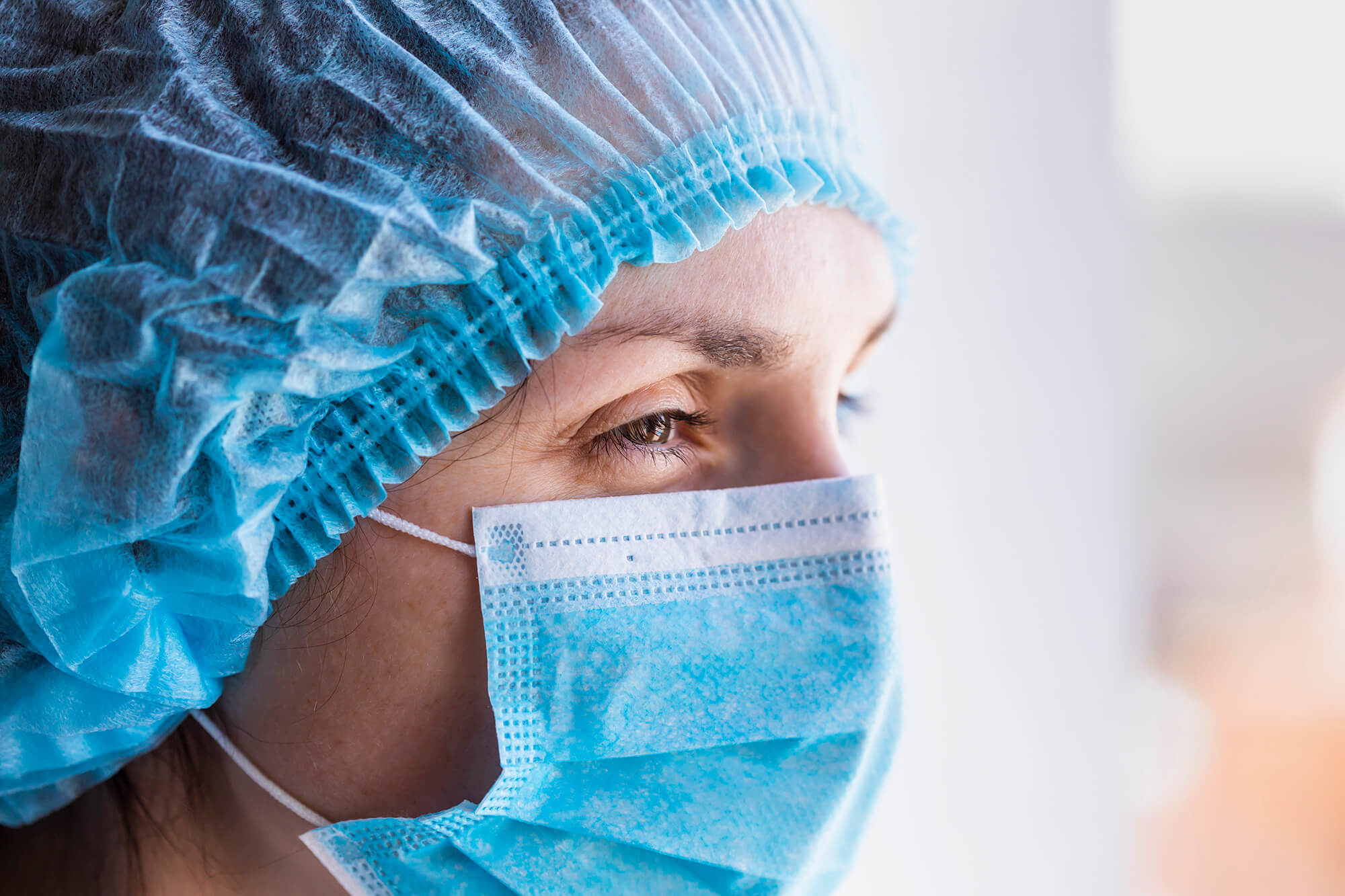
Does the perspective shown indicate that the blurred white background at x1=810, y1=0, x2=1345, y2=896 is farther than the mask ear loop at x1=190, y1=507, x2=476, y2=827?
Yes

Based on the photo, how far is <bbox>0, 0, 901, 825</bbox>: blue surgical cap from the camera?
2.57 feet

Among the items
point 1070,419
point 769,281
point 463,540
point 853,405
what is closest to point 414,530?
point 463,540

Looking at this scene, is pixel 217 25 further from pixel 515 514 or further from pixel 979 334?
pixel 979 334

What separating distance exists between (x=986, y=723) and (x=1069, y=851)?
43 cm

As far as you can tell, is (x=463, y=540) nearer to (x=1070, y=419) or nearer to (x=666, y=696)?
(x=666, y=696)

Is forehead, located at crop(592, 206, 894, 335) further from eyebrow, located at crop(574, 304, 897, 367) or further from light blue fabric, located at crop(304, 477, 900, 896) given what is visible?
light blue fabric, located at crop(304, 477, 900, 896)

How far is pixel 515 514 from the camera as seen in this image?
927 millimetres

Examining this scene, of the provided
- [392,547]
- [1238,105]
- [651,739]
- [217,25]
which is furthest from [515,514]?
[1238,105]

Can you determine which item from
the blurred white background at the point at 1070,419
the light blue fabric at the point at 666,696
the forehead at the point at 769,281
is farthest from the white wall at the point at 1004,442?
the light blue fabric at the point at 666,696

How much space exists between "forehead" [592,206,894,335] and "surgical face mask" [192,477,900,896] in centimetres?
18

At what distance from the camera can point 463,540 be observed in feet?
3.03

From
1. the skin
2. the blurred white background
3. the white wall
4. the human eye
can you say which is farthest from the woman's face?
the white wall

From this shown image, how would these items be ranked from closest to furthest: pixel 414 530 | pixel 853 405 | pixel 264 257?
pixel 264 257
pixel 414 530
pixel 853 405

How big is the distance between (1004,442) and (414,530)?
1.61 m
